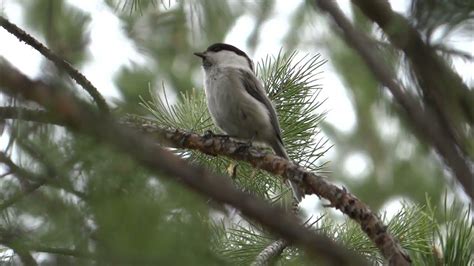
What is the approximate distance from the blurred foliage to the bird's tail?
0.10 meters

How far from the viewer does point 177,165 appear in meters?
0.75

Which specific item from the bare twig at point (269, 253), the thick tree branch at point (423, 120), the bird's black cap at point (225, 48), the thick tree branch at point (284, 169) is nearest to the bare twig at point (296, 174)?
the thick tree branch at point (284, 169)

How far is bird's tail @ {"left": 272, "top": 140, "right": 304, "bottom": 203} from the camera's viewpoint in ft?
6.51

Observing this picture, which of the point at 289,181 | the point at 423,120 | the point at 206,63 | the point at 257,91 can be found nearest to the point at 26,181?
the point at 423,120

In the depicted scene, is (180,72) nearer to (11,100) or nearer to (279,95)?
(279,95)

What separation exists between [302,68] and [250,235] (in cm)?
70

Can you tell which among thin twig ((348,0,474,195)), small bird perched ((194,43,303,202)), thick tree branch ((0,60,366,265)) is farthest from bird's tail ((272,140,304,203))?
thick tree branch ((0,60,366,265))

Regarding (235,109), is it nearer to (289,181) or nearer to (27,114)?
(289,181)

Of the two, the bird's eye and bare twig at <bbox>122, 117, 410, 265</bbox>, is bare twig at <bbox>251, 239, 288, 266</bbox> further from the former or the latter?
the bird's eye

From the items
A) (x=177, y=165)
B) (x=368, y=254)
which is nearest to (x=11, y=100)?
(x=177, y=165)

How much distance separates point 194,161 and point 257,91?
2.86 feet

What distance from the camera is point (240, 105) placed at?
9.92ft

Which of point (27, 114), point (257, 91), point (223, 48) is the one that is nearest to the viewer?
point (27, 114)

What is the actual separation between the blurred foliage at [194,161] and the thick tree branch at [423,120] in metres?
0.06
